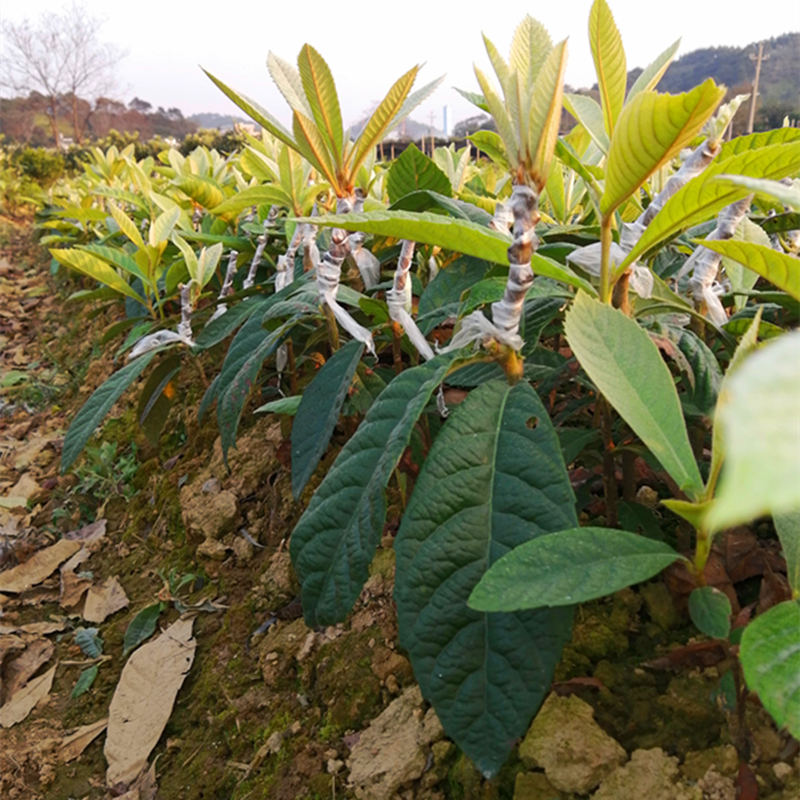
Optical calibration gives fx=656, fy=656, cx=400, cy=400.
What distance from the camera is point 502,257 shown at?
83cm

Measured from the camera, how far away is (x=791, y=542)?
70 centimetres

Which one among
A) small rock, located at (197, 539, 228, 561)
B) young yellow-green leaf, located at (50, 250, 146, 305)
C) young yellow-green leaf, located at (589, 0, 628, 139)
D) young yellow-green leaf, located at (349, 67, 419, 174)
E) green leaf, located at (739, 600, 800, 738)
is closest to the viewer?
green leaf, located at (739, 600, 800, 738)

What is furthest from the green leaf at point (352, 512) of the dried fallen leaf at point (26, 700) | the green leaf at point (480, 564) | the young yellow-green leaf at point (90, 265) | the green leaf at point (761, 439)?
the young yellow-green leaf at point (90, 265)

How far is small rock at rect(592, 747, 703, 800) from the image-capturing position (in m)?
0.79

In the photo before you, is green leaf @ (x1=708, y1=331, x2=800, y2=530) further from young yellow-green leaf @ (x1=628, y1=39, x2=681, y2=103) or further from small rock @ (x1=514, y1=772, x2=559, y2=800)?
young yellow-green leaf @ (x1=628, y1=39, x2=681, y2=103)

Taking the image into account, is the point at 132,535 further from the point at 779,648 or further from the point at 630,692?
the point at 779,648

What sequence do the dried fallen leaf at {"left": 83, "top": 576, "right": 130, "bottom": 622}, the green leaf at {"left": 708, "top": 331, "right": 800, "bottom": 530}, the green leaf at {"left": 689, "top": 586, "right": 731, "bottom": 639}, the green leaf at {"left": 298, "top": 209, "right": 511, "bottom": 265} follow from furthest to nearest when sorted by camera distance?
the dried fallen leaf at {"left": 83, "top": 576, "right": 130, "bottom": 622} → the green leaf at {"left": 298, "top": 209, "right": 511, "bottom": 265} → the green leaf at {"left": 689, "top": 586, "right": 731, "bottom": 639} → the green leaf at {"left": 708, "top": 331, "right": 800, "bottom": 530}

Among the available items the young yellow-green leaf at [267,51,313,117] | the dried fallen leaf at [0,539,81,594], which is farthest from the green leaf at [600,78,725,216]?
the dried fallen leaf at [0,539,81,594]

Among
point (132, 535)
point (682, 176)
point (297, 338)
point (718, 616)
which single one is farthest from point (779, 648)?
point (132, 535)

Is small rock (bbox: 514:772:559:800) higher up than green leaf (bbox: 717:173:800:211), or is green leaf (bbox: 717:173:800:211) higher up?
green leaf (bbox: 717:173:800:211)

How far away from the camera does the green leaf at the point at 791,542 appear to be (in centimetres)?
70

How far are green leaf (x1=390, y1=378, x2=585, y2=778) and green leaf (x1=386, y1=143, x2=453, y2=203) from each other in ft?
1.93

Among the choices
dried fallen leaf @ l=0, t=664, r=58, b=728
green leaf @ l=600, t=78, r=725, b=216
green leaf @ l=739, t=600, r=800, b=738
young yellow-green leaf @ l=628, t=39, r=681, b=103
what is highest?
young yellow-green leaf @ l=628, t=39, r=681, b=103

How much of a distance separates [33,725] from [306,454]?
50.6 inches
